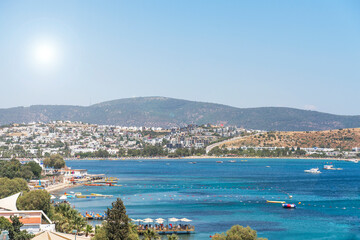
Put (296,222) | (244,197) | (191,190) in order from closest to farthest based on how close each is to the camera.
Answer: (296,222), (244,197), (191,190)

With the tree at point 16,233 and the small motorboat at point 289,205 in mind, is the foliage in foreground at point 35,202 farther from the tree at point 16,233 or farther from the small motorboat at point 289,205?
the small motorboat at point 289,205

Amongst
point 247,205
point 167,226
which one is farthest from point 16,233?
point 247,205

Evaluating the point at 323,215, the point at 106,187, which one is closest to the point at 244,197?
the point at 323,215

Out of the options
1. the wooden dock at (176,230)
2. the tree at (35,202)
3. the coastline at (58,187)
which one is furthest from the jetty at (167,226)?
the coastline at (58,187)

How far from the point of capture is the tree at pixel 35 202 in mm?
45844

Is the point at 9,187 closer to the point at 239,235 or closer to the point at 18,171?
the point at 18,171

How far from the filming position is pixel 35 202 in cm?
4588

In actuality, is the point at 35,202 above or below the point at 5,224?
above

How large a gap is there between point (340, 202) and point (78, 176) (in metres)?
53.0

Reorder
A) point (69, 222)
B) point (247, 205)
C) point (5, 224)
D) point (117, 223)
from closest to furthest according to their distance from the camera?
point (117, 223) → point (5, 224) → point (69, 222) → point (247, 205)

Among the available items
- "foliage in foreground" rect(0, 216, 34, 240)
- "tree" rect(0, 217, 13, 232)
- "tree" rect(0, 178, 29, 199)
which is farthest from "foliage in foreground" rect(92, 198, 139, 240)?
"tree" rect(0, 178, 29, 199)

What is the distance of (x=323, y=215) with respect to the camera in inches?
2275

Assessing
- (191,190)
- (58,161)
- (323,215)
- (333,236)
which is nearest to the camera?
(333,236)

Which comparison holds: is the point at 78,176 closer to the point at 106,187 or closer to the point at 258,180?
the point at 106,187
